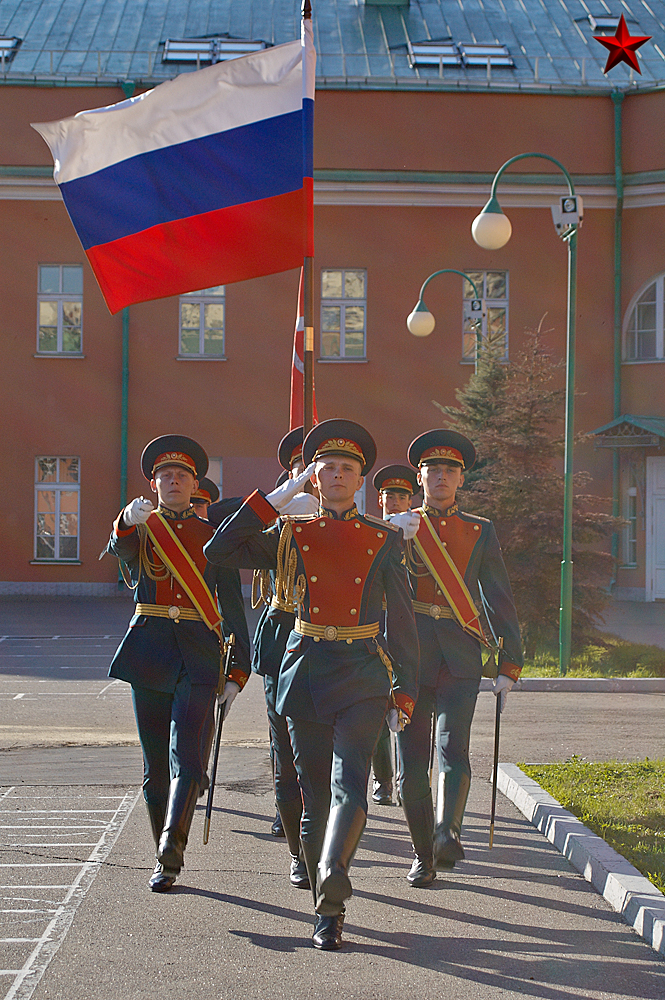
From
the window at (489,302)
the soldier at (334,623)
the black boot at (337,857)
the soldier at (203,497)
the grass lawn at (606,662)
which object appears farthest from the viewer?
the window at (489,302)

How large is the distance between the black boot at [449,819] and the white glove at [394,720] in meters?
0.78

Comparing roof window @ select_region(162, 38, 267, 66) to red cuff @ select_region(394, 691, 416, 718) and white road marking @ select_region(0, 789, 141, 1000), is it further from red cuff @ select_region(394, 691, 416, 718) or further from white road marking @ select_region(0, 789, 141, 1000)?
red cuff @ select_region(394, 691, 416, 718)

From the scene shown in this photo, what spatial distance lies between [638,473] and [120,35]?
15.3m

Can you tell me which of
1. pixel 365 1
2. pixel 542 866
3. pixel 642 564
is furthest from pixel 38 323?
pixel 542 866

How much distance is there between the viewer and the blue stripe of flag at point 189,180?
20.6ft

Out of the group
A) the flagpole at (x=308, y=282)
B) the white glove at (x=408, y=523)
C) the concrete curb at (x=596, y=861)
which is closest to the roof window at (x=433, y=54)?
the flagpole at (x=308, y=282)

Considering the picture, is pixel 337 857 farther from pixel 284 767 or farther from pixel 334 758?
pixel 284 767

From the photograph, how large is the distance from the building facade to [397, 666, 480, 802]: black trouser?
1803cm

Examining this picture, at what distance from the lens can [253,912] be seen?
4.69 m

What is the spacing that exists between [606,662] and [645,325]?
39.5ft

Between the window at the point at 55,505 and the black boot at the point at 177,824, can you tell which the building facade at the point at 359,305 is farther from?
the black boot at the point at 177,824

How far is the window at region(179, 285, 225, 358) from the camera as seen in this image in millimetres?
23875

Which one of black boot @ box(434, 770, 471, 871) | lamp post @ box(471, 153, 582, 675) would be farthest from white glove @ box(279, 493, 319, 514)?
lamp post @ box(471, 153, 582, 675)

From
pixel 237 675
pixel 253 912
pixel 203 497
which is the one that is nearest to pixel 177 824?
pixel 253 912
